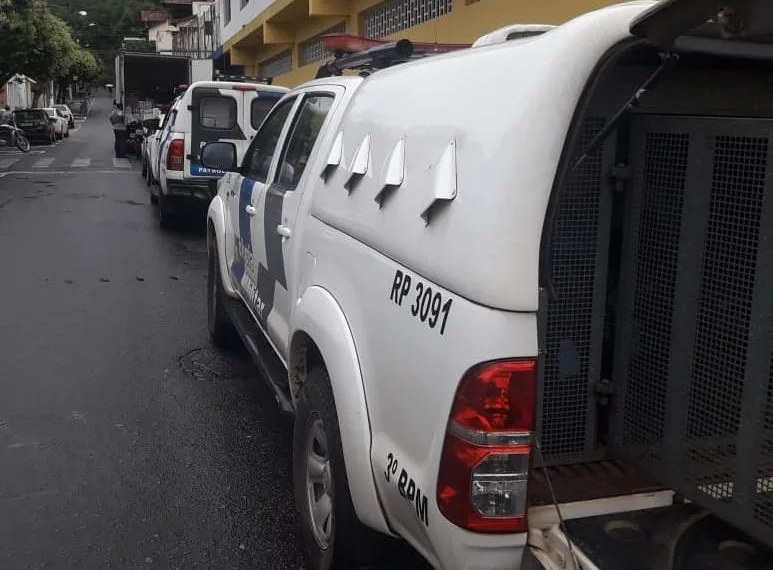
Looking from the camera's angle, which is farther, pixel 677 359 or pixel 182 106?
pixel 182 106

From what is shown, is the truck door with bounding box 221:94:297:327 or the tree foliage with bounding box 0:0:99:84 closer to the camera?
the truck door with bounding box 221:94:297:327

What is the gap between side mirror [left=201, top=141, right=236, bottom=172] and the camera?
19.2 ft

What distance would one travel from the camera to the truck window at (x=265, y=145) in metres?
5.07

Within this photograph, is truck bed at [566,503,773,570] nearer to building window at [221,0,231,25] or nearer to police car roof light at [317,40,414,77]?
police car roof light at [317,40,414,77]

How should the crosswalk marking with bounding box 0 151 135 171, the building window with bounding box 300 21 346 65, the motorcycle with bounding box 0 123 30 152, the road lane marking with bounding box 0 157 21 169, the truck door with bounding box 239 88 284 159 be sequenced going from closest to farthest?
the truck door with bounding box 239 88 284 159 → the building window with bounding box 300 21 346 65 → the crosswalk marking with bounding box 0 151 135 171 → the road lane marking with bounding box 0 157 21 169 → the motorcycle with bounding box 0 123 30 152

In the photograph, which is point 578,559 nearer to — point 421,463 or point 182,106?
point 421,463

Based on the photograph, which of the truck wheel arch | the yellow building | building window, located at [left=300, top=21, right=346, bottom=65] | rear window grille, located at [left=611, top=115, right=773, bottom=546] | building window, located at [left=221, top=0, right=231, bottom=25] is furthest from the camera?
building window, located at [left=221, top=0, right=231, bottom=25]

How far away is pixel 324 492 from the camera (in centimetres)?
346

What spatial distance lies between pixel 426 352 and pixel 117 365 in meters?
4.45

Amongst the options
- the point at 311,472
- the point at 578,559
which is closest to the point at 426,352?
the point at 578,559

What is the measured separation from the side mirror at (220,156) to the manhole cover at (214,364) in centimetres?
144

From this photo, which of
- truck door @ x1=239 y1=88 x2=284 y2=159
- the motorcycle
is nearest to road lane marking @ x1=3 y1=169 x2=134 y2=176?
the motorcycle

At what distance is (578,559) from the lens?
2250mm

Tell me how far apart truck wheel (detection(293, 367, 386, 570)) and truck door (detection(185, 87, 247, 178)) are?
940 cm
